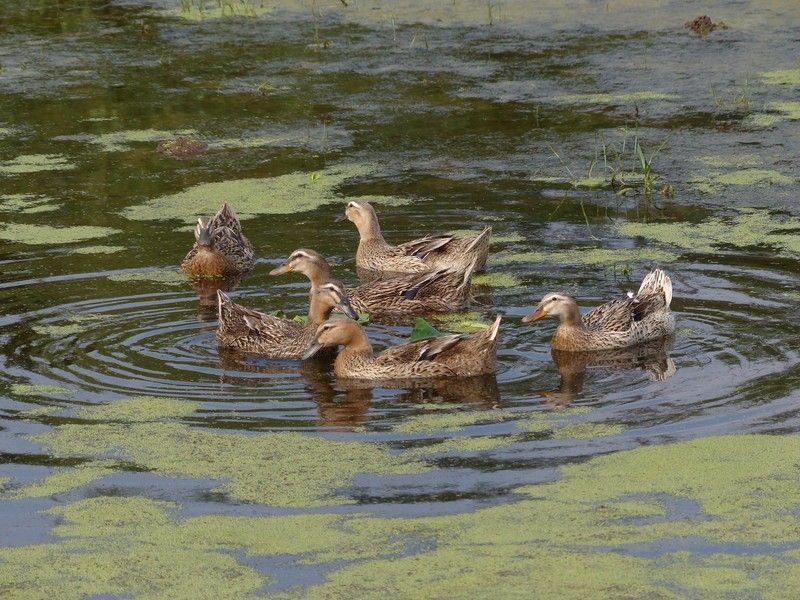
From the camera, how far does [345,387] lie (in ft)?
28.9

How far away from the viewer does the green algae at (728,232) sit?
11.1 meters

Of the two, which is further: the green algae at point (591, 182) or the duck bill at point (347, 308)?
the green algae at point (591, 182)

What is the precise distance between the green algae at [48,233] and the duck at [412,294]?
204 centimetres

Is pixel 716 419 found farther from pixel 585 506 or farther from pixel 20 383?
pixel 20 383

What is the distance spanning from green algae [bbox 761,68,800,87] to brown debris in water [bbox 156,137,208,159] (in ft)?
19.3

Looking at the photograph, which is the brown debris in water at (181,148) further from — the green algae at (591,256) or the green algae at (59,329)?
the green algae at (59,329)

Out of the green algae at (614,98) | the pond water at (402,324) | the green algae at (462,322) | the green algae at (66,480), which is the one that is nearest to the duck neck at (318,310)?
the pond water at (402,324)

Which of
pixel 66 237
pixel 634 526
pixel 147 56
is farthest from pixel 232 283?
pixel 147 56

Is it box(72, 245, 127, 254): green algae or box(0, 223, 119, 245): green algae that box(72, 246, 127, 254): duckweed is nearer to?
box(72, 245, 127, 254): green algae

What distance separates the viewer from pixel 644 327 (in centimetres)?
947

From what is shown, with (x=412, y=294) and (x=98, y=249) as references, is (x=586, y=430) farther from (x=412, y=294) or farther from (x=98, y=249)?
(x=98, y=249)

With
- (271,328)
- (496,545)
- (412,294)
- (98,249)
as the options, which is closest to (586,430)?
(496,545)

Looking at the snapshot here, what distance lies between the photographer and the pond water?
246 inches

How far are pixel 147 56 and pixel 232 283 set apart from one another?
749 centimetres
